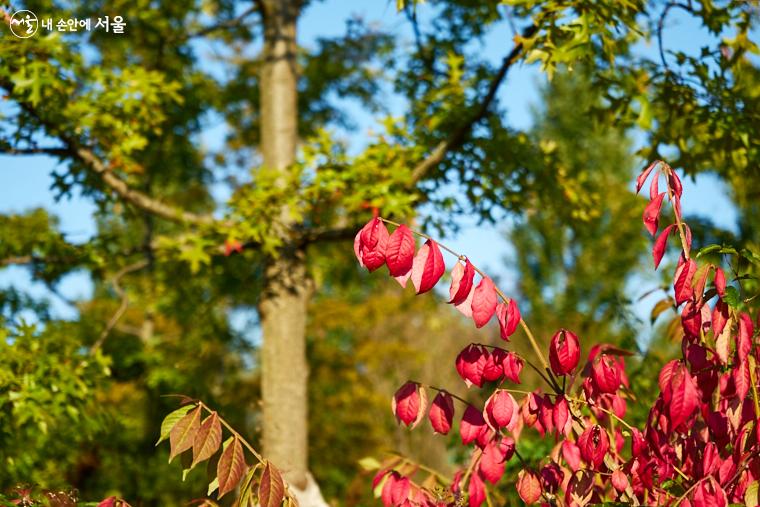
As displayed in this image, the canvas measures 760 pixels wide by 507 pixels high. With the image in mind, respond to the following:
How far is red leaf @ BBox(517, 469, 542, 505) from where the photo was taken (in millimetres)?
2764

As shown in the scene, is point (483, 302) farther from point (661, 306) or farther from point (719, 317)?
point (661, 306)

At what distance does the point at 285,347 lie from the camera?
22.8ft

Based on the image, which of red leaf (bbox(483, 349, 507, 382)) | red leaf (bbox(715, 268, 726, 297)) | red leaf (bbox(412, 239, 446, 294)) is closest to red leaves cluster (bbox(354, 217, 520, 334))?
red leaf (bbox(412, 239, 446, 294))

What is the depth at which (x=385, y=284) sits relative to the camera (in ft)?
57.0

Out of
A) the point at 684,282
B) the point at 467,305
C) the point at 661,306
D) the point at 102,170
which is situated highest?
the point at 102,170

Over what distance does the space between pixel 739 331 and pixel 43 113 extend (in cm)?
558

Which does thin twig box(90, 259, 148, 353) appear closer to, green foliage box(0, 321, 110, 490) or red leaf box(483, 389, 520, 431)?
green foliage box(0, 321, 110, 490)

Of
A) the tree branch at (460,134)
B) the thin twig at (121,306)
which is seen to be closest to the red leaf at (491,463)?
the tree branch at (460,134)

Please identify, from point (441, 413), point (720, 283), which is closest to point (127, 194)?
point (441, 413)

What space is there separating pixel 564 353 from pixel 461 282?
0.46 meters

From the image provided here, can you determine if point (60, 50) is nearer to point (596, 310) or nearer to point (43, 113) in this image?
point (43, 113)

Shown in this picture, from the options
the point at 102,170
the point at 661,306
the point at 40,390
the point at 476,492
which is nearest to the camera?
the point at 476,492

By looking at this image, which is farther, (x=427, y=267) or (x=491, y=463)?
(x=491, y=463)

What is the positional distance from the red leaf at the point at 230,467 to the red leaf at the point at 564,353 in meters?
1.12
